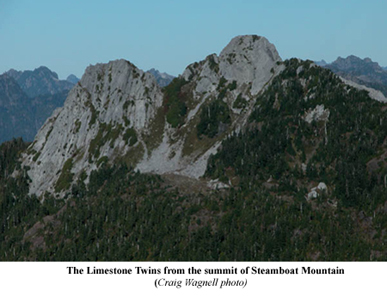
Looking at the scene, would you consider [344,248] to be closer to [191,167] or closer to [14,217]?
[191,167]

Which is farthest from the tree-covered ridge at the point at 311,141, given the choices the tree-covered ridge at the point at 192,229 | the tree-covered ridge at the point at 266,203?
the tree-covered ridge at the point at 192,229

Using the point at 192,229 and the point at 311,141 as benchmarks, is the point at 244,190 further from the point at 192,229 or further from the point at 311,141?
the point at 311,141

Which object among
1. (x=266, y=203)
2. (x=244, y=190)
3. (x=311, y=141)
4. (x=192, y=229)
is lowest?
(x=192, y=229)

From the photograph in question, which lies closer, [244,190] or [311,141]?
[244,190]

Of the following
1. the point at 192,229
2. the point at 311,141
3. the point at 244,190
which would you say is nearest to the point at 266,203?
the point at 244,190

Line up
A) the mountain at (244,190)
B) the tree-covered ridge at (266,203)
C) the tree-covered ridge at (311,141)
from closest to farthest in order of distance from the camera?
the tree-covered ridge at (266,203)
the mountain at (244,190)
the tree-covered ridge at (311,141)

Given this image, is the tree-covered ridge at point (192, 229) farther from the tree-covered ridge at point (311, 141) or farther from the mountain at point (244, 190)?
the tree-covered ridge at point (311, 141)

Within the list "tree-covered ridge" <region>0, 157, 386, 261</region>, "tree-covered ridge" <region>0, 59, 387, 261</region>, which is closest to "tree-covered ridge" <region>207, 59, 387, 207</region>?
"tree-covered ridge" <region>0, 59, 387, 261</region>

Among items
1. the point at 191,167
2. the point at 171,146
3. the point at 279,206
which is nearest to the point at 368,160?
the point at 279,206
